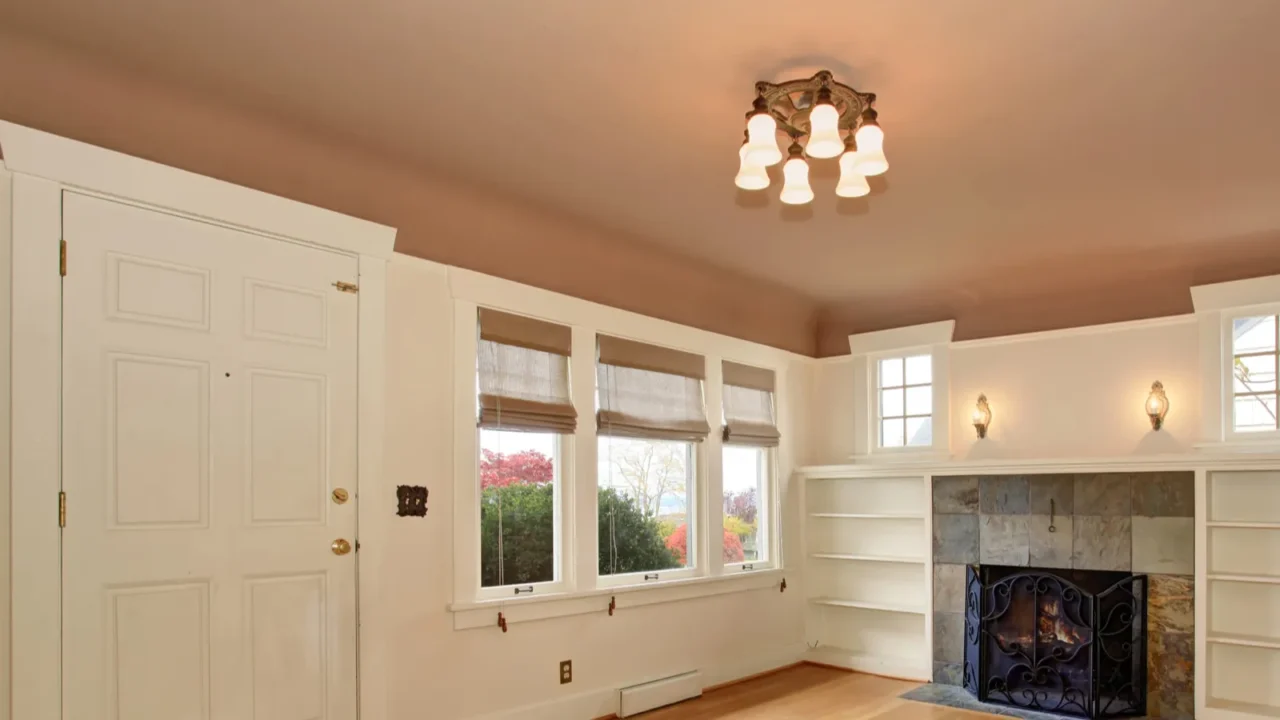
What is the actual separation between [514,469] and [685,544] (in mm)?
1596

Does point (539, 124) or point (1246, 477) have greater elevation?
point (539, 124)

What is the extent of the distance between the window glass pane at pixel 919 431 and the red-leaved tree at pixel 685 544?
152 centimetres

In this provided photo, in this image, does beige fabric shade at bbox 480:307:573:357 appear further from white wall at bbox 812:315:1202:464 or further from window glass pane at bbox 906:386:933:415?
white wall at bbox 812:315:1202:464

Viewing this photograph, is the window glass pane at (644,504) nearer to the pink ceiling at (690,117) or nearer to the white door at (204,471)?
the pink ceiling at (690,117)

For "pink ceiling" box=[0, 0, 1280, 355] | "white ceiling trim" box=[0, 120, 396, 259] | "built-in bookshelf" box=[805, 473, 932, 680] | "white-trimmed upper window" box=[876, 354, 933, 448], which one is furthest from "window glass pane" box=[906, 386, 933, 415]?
"white ceiling trim" box=[0, 120, 396, 259]

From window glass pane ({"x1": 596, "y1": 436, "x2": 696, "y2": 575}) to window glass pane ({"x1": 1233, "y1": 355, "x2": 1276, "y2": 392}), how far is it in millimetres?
3307

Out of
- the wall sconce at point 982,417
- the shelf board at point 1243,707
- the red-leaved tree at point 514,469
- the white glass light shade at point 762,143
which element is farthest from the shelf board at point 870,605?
the white glass light shade at point 762,143

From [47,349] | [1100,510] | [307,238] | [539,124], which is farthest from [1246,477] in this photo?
[47,349]

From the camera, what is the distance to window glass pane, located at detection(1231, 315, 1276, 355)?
5180 mm

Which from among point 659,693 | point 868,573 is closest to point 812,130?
point 659,693

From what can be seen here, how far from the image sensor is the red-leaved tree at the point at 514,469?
4504 millimetres

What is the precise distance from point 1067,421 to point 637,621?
10.2ft

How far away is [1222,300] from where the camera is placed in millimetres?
5293

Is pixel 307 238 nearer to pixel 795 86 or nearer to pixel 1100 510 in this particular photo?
pixel 795 86
